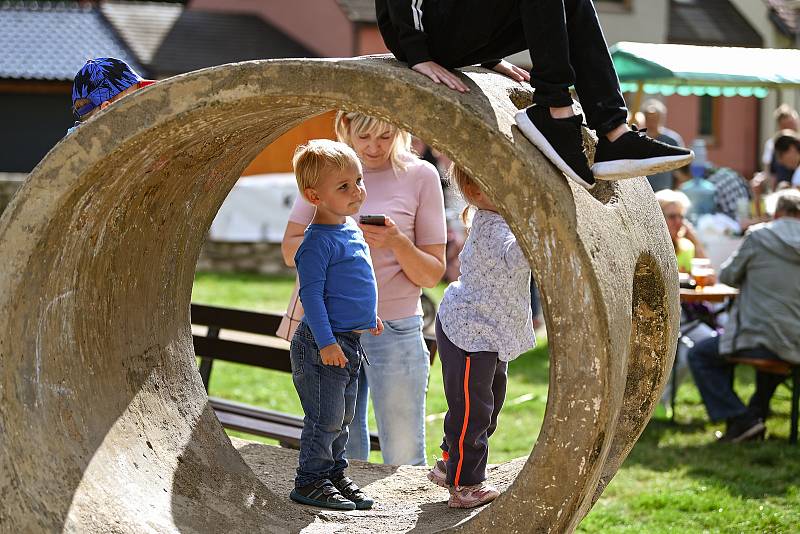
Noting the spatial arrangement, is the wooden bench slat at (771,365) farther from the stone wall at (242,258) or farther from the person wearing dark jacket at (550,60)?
the stone wall at (242,258)

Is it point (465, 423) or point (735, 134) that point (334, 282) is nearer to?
point (465, 423)

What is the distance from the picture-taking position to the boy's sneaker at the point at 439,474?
4297mm

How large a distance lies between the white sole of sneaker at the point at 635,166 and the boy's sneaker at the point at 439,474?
4.78ft

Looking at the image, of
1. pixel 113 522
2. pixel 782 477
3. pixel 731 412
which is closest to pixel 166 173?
pixel 113 522

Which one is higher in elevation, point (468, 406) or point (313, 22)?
point (313, 22)

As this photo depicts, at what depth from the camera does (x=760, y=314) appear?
7262 millimetres

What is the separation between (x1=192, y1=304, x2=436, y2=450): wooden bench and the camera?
19.0 feet

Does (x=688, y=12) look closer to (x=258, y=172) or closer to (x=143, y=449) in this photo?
(x=258, y=172)

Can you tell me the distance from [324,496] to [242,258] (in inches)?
463

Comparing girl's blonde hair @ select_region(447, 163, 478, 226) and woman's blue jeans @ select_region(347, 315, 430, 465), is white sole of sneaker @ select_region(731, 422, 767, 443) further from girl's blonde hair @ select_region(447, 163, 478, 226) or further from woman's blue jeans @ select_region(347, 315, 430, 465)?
girl's blonde hair @ select_region(447, 163, 478, 226)

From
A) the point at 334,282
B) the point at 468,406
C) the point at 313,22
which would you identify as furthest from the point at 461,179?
the point at 313,22

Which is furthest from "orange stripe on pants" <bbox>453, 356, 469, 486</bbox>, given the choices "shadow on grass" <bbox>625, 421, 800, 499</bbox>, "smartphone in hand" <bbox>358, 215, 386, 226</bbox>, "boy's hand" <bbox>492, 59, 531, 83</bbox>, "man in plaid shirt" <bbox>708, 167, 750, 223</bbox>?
"man in plaid shirt" <bbox>708, 167, 750, 223</bbox>

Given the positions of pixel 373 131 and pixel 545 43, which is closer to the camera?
pixel 545 43

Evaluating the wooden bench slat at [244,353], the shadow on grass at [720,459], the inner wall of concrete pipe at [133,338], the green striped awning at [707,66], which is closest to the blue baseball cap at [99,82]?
the inner wall of concrete pipe at [133,338]
